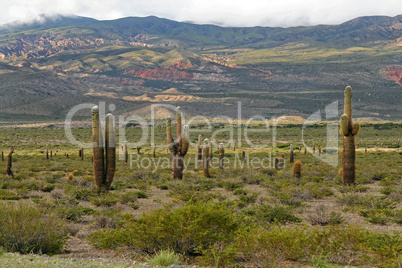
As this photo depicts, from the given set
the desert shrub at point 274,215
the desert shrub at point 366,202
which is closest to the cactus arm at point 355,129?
the desert shrub at point 366,202

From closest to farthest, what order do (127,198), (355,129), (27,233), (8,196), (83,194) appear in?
1. (27,233)
2. (8,196)
3. (127,198)
4. (83,194)
5. (355,129)

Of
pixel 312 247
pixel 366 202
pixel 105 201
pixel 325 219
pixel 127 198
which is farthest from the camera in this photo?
pixel 127 198

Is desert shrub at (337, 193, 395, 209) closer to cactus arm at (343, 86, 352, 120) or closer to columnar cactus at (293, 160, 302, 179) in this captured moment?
cactus arm at (343, 86, 352, 120)

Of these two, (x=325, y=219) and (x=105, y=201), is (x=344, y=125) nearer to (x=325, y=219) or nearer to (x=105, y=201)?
(x=325, y=219)

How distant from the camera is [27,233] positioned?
8547 millimetres

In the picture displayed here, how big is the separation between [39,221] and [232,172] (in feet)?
62.5

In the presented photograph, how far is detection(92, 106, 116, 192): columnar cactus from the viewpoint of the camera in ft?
54.6

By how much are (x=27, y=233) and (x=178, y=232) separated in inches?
130

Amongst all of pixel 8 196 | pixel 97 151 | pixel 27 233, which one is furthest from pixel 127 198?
pixel 27 233

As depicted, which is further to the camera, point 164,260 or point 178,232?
point 178,232

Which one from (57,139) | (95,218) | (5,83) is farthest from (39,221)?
(5,83)

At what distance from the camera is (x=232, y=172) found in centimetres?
2684

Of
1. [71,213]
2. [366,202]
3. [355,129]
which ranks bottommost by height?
[366,202]

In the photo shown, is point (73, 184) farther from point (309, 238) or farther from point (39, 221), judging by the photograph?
point (309, 238)
